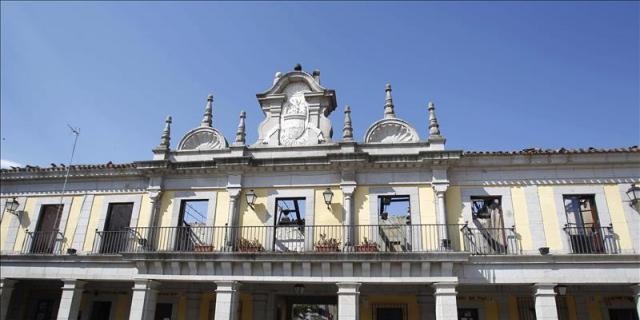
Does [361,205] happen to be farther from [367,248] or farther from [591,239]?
[591,239]

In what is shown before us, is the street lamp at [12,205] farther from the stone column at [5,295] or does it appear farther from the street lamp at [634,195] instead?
the street lamp at [634,195]

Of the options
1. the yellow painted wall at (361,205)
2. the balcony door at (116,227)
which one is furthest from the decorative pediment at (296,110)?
the balcony door at (116,227)

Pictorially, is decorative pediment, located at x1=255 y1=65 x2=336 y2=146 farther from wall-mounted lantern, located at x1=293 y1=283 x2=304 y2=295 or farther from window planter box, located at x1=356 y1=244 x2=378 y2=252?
wall-mounted lantern, located at x1=293 y1=283 x2=304 y2=295

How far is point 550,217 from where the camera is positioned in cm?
1362

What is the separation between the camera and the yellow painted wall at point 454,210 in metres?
13.7

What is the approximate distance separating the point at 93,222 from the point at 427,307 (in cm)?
1164

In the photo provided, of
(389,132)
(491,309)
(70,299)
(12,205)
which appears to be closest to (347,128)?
(389,132)

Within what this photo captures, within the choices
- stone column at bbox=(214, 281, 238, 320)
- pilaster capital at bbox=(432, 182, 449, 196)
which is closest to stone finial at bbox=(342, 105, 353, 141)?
pilaster capital at bbox=(432, 182, 449, 196)

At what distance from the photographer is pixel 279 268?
13.5 metres

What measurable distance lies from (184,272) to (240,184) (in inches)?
128

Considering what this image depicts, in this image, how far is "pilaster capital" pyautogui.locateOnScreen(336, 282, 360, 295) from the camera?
12930 mm

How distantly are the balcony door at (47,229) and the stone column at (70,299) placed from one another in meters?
1.87

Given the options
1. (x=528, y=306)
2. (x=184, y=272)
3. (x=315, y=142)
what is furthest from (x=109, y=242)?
(x=528, y=306)

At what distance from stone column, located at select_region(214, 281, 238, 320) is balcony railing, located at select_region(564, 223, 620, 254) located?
9774mm
